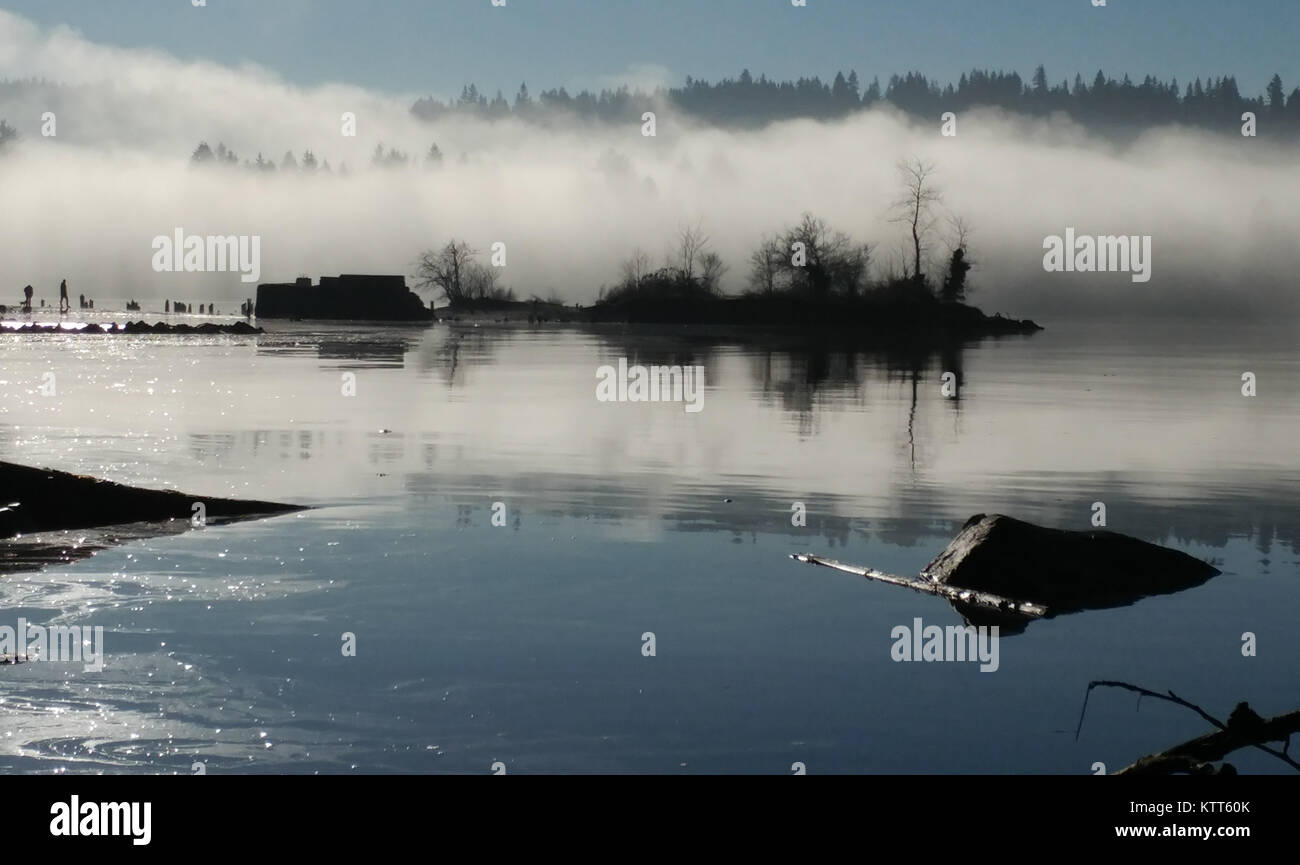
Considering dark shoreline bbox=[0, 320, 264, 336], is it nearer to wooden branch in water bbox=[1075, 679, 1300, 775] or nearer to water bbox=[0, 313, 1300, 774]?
water bbox=[0, 313, 1300, 774]

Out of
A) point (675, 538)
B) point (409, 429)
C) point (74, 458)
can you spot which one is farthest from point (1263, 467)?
point (74, 458)

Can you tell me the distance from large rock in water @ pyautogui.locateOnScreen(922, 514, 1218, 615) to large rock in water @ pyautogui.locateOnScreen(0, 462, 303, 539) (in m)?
10.2

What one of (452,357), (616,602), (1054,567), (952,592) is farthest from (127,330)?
(1054,567)

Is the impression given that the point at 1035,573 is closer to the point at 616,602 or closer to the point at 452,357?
the point at 616,602

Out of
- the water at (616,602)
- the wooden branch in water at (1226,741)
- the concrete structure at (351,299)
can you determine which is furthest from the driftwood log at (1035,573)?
the concrete structure at (351,299)

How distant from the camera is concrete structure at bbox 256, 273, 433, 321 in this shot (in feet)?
589

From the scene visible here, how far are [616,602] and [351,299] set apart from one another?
170m

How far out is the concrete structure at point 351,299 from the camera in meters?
180

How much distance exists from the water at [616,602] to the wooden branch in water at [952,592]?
0.24 m

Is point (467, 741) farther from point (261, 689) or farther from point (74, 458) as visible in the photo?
point (74, 458)

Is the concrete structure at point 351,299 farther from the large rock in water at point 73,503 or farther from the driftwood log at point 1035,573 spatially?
the driftwood log at point 1035,573
